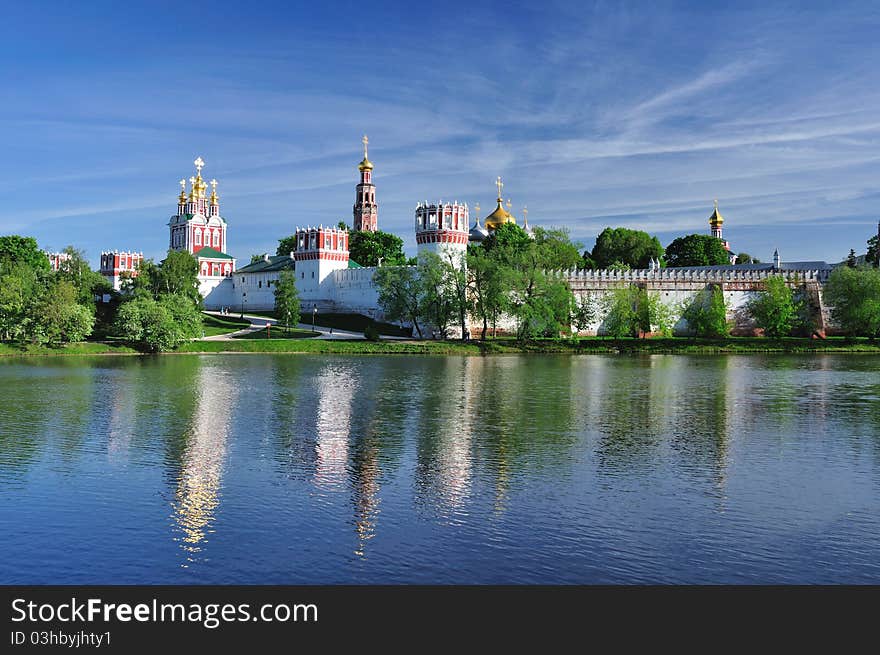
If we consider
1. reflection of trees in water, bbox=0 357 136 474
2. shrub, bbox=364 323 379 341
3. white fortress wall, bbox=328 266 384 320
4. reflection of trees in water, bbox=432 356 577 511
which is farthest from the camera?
white fortress wall, bbox=328 266 384 320

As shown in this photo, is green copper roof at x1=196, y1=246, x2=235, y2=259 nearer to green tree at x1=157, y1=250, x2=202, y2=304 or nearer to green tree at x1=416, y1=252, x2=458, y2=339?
green tree at x1=157, y1=250, x2=202, y2=304

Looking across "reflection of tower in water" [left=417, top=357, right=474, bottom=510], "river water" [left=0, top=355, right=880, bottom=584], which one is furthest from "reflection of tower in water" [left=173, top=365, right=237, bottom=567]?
"reflection of tower in water" [left=417, top=357, right=474, bottom=510]

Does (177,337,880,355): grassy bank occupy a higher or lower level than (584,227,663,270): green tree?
lower

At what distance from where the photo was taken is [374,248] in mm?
83562

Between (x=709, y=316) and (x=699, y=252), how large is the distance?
1345 inches

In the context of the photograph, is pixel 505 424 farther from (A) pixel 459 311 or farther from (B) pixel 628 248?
(B) pixel 628 248

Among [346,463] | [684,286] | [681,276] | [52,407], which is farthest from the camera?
[681,276]

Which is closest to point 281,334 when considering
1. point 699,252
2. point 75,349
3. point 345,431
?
point 75,349

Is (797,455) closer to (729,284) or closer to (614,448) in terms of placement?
(614,448)

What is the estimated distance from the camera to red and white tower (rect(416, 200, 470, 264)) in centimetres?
6438

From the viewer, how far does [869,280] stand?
54.4 metres

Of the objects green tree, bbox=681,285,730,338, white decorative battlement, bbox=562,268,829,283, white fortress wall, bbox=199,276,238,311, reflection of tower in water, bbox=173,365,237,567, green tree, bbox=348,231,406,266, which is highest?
green tree, bbox=348,231,406,266

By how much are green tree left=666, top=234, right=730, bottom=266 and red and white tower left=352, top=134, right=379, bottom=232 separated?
30996 millimetres
